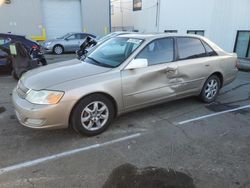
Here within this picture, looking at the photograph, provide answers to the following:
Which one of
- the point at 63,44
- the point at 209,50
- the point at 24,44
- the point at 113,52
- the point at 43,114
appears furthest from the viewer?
the point at 63,44

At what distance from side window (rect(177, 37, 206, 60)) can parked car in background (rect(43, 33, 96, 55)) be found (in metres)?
11.3

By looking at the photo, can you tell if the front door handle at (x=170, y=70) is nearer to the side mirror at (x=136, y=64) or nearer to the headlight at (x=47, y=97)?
the side mirror at (x=136, y=64)

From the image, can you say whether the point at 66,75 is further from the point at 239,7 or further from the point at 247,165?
the point at 239,7

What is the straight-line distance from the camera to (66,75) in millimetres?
3506

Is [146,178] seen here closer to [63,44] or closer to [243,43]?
[243,43]

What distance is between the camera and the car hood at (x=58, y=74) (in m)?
3.34

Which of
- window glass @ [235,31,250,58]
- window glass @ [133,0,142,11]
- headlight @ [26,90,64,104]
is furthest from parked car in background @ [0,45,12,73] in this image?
window glass @ [133,0,142,11]

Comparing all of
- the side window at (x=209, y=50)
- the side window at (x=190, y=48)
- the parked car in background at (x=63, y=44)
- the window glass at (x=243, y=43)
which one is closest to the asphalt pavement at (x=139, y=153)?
the side window at (x=190, y=48)

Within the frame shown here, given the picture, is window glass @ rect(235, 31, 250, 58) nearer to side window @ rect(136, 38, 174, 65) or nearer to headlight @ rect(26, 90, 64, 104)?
side window @ rect(136, 38, 174, 65)

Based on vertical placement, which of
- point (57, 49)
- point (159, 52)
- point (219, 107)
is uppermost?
point (159, 52)

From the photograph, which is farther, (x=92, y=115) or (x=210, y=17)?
(x=210, y=17)

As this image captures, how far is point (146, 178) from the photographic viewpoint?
2.64m

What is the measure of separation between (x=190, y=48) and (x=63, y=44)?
11572 millimetres

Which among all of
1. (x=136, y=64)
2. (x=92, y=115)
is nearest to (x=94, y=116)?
(x=92, y=115)
